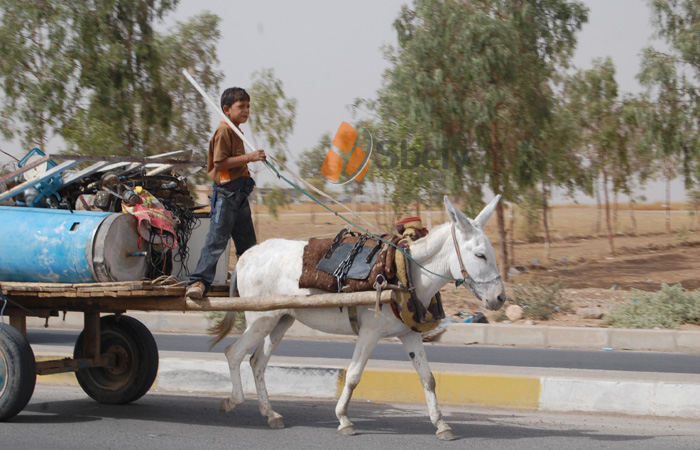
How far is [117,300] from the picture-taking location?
20.9ft

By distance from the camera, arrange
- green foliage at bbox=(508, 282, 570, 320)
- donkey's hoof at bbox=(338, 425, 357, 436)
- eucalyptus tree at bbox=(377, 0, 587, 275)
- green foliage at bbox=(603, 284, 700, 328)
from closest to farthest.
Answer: donkey's hoof at bbox=(338, 425, 357, 436) → green foliage at bbox=(603, 284, 700, 328) → green foliage at bbox=(508, 282, 570, 320) → eucalyptus tree at bbox=(377, 0, 587, 275)

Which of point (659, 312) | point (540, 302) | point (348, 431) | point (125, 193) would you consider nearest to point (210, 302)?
point (125, 193)

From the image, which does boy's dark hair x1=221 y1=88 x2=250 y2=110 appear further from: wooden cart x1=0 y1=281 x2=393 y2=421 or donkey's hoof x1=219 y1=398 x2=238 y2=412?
donkey's hoof x1=219 y1=398 x2=238 y2=412

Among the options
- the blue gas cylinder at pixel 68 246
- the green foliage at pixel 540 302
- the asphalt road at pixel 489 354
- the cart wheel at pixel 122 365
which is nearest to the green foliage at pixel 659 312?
the green foliage at pixel 540 302

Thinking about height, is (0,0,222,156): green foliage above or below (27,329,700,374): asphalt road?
above

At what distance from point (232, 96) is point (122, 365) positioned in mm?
2743

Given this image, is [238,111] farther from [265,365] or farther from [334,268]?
[265,365]

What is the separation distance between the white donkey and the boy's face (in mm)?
1044

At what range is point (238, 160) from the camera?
20.5ft

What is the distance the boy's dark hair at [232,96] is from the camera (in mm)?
6520

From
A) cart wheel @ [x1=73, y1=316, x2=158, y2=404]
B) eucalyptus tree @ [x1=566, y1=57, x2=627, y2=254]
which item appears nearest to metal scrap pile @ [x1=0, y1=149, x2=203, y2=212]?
cart wheel @ [x1=73, y1=316, x2=158, y2=404]

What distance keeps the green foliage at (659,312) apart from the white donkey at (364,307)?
25.4 feet

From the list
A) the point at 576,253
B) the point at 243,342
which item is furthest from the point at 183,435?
the point at 576,253

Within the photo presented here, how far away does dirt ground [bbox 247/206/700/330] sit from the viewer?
15562 mm
